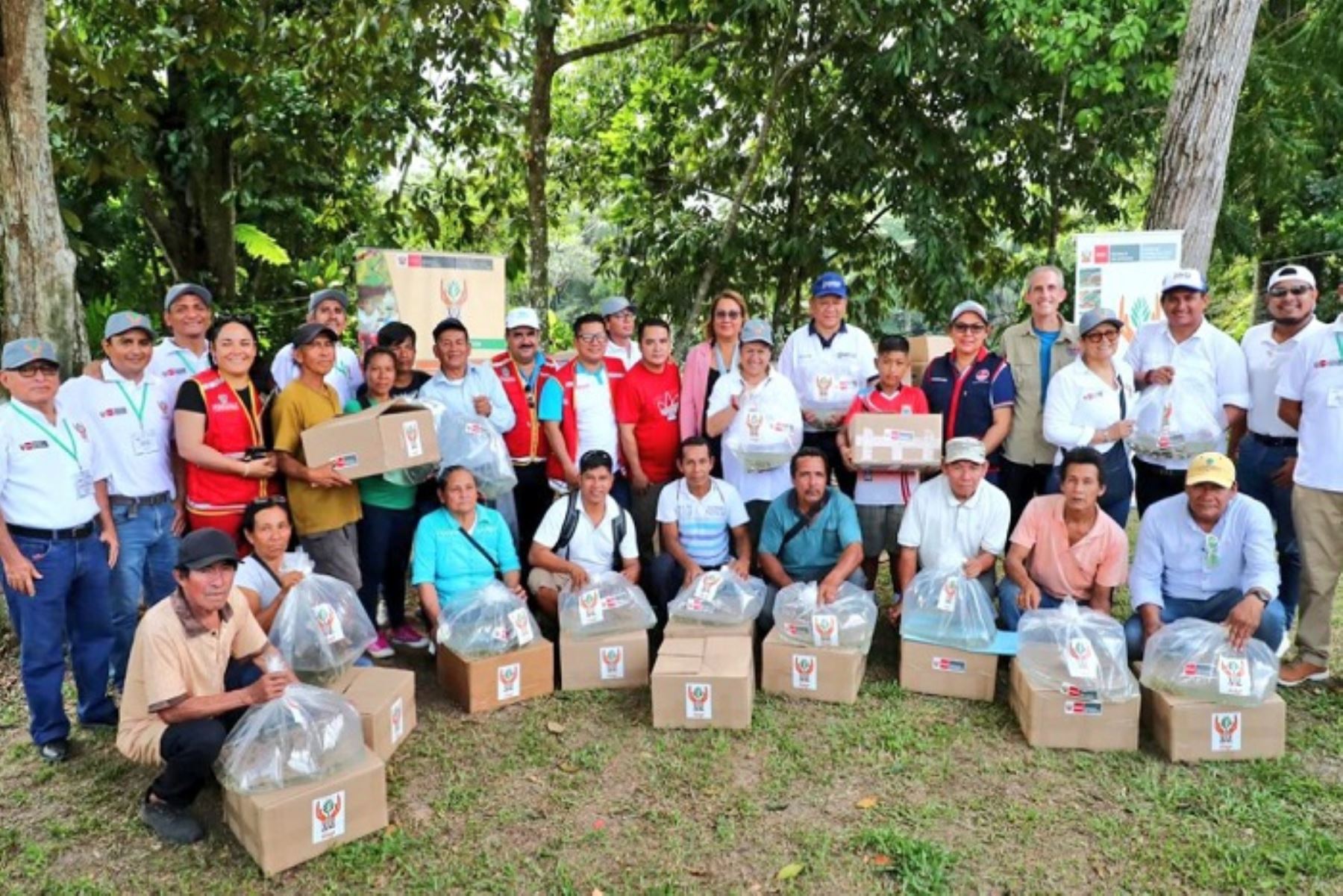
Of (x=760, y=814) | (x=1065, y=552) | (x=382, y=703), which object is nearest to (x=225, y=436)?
(x=382, y=703)

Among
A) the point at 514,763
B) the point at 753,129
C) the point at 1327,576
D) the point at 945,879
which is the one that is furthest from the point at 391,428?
the point at 753,129

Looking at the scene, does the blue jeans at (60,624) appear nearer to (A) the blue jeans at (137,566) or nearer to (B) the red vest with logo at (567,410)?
(A) the blue jeans at (137,566)

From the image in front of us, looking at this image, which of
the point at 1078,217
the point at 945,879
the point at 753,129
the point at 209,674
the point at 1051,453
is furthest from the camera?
the point at 1078,217

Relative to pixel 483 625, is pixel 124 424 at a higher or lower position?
higher

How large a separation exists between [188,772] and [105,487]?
1.39 meters

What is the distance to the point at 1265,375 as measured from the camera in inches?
170

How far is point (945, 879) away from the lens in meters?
2.89

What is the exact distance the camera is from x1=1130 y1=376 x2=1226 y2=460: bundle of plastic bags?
4.26 m

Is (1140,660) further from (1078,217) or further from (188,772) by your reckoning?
(1078,217)

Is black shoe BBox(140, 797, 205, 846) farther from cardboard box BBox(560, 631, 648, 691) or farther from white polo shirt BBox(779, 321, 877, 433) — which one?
white polo shirt BBox(779, 321, 877, 433)

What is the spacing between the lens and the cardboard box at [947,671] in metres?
4.11

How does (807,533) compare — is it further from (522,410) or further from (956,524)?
(522,410)

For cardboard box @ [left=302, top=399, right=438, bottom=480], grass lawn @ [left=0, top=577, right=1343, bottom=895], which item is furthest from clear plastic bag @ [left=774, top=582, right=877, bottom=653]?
cardboard box @ [left=302, top=399, right=438, bottom=480]

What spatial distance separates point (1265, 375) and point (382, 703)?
14.2 ft
